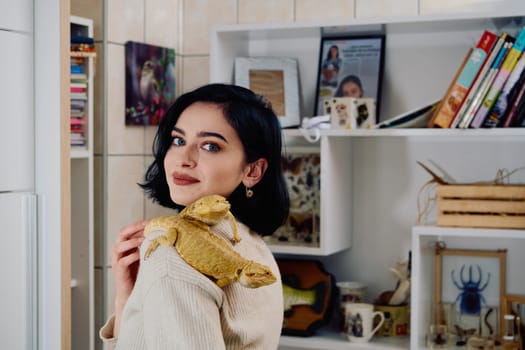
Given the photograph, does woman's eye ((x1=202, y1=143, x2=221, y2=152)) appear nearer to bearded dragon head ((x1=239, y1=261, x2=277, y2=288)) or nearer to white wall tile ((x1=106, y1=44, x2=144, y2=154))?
bearded dragon head ((x1=239, y1=261, x2=277, y2=288))

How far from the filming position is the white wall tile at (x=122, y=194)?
2398 millimetres

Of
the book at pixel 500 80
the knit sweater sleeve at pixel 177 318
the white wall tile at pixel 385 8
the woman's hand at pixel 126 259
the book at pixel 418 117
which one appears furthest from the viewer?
the white wall tile at pixel 385 8

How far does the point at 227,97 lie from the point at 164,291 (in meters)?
0.31

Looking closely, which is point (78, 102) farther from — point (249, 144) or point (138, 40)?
point (249, 144)

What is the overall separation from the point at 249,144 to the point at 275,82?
1.44 meters

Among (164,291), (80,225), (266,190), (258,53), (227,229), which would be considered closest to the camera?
(164,291)

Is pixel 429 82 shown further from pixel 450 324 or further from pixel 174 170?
pixel 174 170

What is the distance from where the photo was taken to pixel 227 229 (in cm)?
101

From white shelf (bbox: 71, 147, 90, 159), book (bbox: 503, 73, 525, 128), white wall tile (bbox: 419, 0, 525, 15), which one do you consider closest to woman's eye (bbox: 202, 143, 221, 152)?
white shelf (bbox: 71, 147, 90, 159)

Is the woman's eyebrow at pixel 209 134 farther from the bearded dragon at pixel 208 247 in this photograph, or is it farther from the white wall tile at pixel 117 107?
the white wall tile at pixel 117 107

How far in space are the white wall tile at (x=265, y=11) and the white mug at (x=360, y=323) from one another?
94cm

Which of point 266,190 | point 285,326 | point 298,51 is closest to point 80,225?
point 285,326
